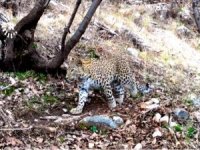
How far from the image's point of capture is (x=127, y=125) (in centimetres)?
701

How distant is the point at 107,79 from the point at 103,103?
19.3 inches

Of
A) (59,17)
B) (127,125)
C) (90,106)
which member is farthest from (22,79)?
(59,17)

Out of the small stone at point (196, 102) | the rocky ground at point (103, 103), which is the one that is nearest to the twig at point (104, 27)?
the rocky ground at point (103, 103)

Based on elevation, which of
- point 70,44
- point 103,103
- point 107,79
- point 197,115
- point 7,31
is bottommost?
point 103,103

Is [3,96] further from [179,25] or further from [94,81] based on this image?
[179,25]

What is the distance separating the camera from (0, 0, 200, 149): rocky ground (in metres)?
6.67

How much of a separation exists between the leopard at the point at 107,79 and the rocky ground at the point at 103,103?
177 mm

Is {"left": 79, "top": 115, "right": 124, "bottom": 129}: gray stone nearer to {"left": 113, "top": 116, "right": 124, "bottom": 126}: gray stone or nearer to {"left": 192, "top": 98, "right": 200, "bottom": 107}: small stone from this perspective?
{"left": 113, "top": 116, "right": 124, "bottom": 126}: gray stone

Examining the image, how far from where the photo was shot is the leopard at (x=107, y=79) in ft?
24.7

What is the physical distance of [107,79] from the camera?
7.58 m

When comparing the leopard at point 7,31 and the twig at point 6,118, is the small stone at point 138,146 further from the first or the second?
the leopard at point 7,31

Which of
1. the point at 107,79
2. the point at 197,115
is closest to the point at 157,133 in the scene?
the point at 197,115

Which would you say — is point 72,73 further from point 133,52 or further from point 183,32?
point 183,32

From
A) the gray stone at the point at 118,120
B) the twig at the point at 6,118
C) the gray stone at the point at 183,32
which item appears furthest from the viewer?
the gray stone at the point at 183,32
